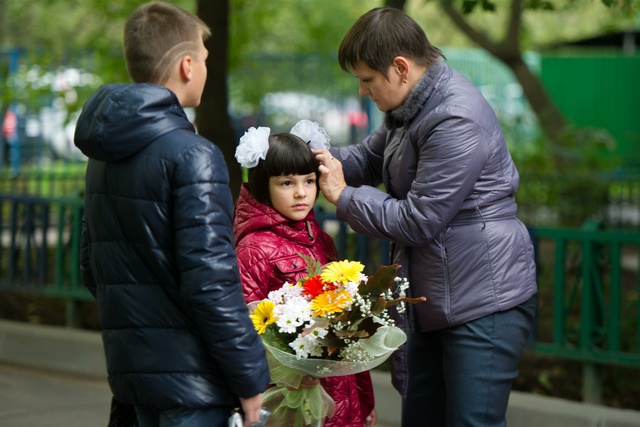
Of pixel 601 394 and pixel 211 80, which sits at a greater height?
pixel 211 80

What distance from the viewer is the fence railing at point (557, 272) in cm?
511

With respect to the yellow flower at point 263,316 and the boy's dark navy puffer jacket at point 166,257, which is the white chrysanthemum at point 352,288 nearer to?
the yellow flower at point 263,316

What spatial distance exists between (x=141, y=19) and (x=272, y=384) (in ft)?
4.31

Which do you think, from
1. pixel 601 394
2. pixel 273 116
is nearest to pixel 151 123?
pixel 601 394

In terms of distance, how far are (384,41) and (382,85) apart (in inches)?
6.1

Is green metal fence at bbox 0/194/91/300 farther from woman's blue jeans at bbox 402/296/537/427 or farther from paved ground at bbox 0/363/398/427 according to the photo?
woman's blue jeans at bbox 402/296/537/427

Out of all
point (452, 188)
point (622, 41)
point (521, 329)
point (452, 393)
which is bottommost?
point (452, 393)

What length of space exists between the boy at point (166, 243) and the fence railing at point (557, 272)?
295 cm

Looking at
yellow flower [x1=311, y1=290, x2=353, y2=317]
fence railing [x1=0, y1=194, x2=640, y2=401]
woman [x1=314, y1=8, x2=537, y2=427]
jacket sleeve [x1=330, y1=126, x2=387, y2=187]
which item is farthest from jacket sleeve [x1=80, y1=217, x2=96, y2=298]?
fence railing [x1=0, y1=194, x2=640, y2=401]

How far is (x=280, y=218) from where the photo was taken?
3.27 m

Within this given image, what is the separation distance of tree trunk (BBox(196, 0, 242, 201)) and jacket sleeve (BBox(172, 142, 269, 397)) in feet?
14.5

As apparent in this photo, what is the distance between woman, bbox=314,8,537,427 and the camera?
120 inches

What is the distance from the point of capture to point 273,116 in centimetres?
1195

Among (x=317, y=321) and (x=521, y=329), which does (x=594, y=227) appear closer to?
(x=521, y=329)
